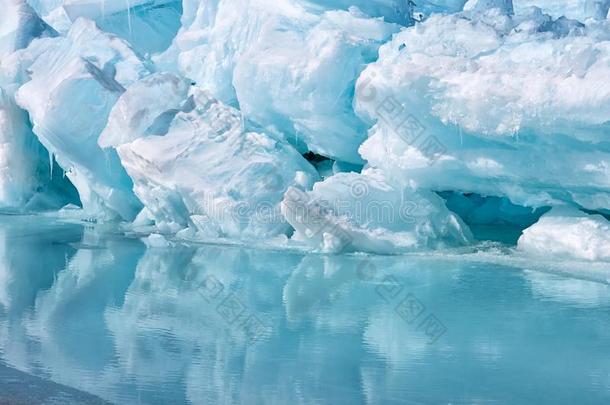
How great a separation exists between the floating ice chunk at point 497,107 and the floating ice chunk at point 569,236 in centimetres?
17

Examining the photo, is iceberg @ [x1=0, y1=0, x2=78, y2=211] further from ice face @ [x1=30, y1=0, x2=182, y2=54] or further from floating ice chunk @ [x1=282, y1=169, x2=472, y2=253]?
floating ice chunk @ [x1=282, y1=169, x2=472, y2=253]

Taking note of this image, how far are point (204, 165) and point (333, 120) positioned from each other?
156 centimetres

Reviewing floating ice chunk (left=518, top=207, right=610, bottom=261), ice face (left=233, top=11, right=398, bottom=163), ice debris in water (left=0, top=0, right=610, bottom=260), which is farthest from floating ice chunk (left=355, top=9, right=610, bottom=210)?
ice face (left=233, top=11, right=398, bottom=163)

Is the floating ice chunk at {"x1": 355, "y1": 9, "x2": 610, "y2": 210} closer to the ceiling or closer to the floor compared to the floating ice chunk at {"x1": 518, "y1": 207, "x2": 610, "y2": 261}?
closer to the ceiling

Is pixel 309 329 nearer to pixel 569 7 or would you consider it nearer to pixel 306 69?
pixel 306 69

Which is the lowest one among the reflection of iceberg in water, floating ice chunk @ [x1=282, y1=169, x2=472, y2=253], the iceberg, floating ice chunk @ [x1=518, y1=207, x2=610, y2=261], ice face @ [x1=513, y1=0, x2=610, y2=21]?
the iceberg

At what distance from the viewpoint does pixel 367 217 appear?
29.0ft

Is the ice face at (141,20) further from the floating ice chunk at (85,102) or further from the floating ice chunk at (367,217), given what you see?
the floating ice chunk at (367,217)

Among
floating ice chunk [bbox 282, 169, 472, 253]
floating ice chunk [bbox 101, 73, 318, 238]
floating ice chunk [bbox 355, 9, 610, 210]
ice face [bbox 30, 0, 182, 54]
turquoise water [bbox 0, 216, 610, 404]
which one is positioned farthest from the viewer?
ice face [bbox 30, 0, 182, 54]

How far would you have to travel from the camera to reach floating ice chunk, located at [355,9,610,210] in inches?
298

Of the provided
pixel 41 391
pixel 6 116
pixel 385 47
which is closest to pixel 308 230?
pixel 385 47

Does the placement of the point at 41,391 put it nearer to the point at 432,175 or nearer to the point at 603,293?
the point at 603,293

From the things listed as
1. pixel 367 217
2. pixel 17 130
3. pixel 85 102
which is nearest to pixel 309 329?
pixel 367 217

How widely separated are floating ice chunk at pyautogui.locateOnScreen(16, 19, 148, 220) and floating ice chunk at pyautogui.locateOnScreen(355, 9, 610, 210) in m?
4.22
